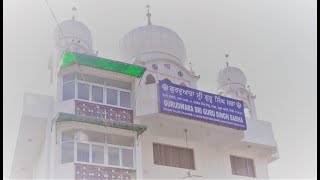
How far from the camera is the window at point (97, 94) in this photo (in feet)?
54.1

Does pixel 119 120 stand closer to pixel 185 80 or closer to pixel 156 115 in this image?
pixel 156 115

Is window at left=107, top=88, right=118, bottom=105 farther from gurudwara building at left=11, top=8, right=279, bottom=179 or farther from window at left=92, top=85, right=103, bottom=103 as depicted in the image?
window at left=92, top=85, right=103, bottom=103

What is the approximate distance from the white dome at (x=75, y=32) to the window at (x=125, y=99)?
417 cm

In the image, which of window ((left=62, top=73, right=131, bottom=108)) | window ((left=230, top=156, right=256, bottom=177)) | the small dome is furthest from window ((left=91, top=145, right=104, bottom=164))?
the small dome

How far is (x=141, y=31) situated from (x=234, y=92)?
5277 millimetres

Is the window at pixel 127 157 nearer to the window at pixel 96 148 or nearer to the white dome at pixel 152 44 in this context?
the window at pixel 96 148

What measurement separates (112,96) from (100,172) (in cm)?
312

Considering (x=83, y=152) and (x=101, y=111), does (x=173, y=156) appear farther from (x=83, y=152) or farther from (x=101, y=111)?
(x=83, y=152)

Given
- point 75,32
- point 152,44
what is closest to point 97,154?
point 75,32

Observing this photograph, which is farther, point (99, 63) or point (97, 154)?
point (99, 63)

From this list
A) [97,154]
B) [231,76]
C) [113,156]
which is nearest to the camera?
[97,154]

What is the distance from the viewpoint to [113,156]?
15594 millimetres

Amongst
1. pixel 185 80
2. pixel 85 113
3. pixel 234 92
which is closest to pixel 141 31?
pixel 185 80

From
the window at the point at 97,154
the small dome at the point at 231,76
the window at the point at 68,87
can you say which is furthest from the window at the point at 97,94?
the small dome at the point at 231,76
